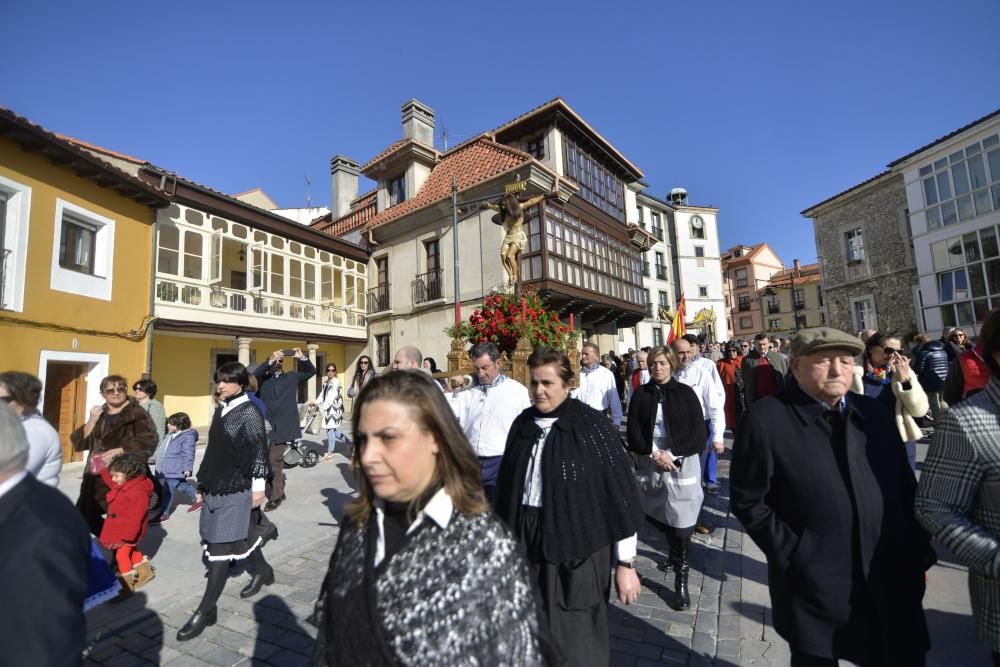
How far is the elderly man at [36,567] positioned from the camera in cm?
154

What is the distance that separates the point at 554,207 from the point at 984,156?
54.6 ft

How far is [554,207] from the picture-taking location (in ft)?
58.1

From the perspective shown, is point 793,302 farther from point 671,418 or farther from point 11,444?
point 11,444

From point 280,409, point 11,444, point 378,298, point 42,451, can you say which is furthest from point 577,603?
point 378,298

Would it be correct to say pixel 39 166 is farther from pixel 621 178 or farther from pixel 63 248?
pixel 621 178

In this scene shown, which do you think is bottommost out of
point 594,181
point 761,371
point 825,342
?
point 761,371

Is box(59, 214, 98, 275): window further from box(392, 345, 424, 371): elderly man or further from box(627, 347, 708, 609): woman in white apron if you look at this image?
box(627, 347, 708, 609): woman in white apron

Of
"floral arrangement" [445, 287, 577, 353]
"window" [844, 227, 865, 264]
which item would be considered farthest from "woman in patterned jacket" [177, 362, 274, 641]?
"window" [844, 227, 865, 264]

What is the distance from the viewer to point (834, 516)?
1.98 meters

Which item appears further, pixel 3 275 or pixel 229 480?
pixel 3 275

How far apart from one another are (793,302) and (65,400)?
55.6 metres

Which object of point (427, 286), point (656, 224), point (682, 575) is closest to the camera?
point (682, 575)

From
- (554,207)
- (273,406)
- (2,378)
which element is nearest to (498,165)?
(554,207)

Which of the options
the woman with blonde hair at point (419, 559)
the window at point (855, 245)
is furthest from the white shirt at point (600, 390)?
A: the window at point (855, 245)
